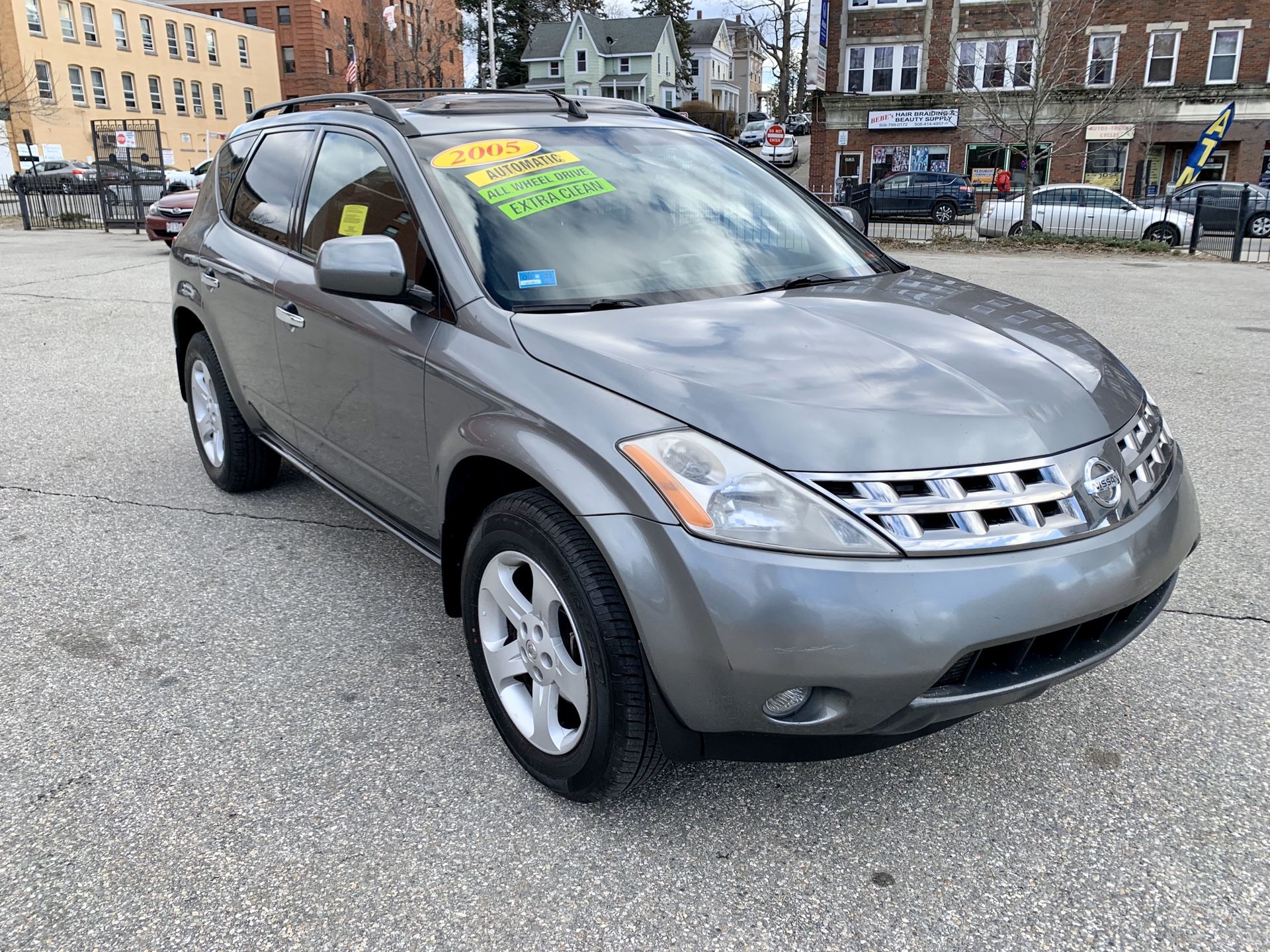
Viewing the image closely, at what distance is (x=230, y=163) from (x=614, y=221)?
97.0 inches

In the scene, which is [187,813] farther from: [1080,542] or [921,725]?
[1080,542]

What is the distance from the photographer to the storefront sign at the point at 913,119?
36.3m

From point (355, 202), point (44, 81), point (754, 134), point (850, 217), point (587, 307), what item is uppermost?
point (44, 81)

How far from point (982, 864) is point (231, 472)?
12.3ft

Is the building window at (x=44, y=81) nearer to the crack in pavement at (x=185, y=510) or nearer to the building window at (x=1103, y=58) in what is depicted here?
the building window at (x=1103, y=58)

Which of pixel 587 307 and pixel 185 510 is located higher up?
pixel 587 307

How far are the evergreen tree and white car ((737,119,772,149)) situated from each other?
81.4 ft

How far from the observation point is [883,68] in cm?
3684

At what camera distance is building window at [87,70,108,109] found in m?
55.5

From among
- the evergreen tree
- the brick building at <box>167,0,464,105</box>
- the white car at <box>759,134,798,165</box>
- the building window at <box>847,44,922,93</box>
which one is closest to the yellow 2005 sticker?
the building window at <box>847,44,922,93</box>

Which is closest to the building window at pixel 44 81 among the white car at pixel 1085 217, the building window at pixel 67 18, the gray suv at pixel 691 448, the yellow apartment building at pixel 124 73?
the yellow apartment building at pixel 124 73

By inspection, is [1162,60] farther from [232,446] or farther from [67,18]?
[67,18]

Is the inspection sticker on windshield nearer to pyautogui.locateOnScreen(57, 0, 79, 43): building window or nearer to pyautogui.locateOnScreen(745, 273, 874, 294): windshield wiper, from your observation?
pyautogui.locateOnScreen(745, 273, 874, 294): windshield wiper

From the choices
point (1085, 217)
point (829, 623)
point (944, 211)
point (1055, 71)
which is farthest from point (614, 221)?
point (1055, 71)
